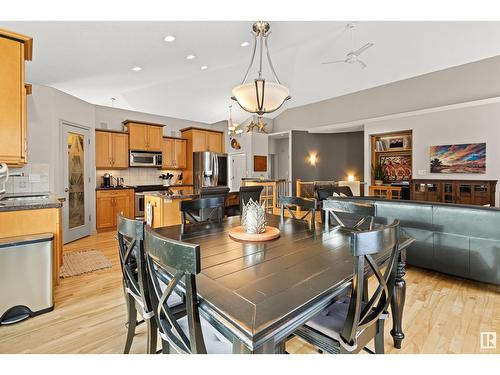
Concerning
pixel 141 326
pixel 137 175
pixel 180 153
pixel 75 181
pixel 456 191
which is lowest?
pixel 141 326

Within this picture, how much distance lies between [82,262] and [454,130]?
7.35m

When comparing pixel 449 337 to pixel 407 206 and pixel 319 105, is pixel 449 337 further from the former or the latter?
pixel 319 105

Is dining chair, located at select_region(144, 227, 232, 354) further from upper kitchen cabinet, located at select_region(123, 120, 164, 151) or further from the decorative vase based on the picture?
upper kitchen cabinet, located at select_region(123, 120, 164, 151)

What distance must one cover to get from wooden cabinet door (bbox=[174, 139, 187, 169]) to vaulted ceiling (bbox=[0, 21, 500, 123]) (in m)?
0.80

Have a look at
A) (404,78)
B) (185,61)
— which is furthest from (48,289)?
(404,78)

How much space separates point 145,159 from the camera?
19.6 feet

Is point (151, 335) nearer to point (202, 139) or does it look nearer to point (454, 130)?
point (202, 139)

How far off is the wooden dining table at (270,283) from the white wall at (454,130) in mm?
5191

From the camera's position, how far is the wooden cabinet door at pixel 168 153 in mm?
6477

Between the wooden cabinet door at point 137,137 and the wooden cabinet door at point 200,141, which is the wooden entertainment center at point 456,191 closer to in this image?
the wooden cabinet door at point 200,141

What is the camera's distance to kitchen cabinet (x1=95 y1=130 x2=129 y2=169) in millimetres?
5320

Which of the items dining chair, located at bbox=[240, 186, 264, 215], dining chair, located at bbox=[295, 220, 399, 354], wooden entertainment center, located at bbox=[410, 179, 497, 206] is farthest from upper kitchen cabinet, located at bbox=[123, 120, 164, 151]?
wooden entertainment center, located at bbox=[410, 179, 497, 206]

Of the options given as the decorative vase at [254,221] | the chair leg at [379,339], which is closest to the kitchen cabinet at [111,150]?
the decorative vase at [254,221]

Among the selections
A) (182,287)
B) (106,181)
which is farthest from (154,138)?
(182,287)
